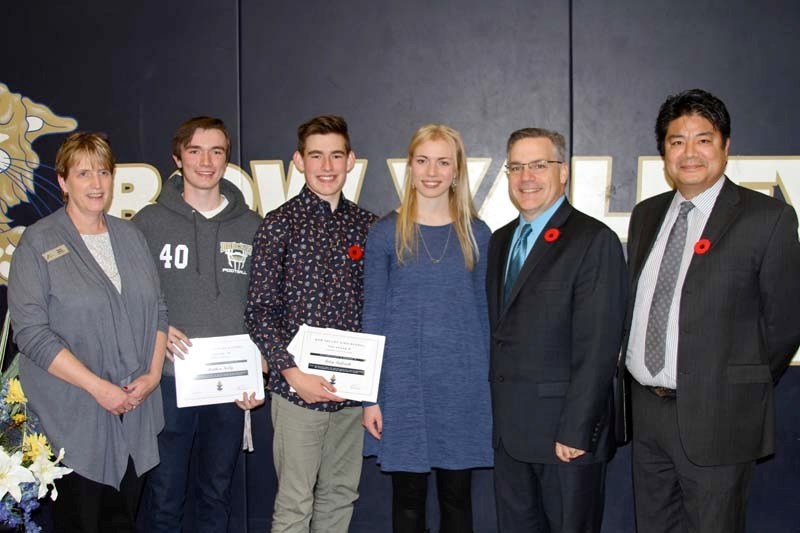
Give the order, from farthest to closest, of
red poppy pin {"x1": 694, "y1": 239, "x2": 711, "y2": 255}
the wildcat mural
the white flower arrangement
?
the wildcat mural, red poppy pin {"x1": 694, "y1": 239, "x2": 711, "y2": 255}, the white flower arrangement

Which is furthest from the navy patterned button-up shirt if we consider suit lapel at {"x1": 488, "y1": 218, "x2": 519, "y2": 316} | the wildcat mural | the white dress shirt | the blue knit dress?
the wildcat mural

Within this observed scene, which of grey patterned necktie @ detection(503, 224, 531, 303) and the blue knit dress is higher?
grey patterned necktie @ detection(503, 224, 531, 303)

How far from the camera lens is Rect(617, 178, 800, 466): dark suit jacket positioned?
2.26 meters

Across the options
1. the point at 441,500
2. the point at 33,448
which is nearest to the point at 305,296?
the point at 441,500

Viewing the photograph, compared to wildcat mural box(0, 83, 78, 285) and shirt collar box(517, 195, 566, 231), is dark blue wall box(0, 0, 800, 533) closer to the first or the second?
wildcat mural box(0, 83, 78, 285)

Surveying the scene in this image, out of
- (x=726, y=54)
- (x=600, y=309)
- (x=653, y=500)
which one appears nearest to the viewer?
(x=600, y=309)

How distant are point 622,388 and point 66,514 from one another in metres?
2.16

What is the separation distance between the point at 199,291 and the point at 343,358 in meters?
0.70

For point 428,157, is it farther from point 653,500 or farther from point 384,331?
point 653,500

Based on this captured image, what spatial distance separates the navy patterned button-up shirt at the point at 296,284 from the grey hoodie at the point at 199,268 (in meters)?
0.17

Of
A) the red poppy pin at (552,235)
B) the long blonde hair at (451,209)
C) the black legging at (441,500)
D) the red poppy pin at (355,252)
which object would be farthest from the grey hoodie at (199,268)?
the red poppy pin at (552,235)

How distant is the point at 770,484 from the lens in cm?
332

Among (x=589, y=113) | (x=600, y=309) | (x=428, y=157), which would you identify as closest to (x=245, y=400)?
(x=428, y=157)

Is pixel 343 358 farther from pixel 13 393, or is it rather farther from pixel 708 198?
pixel 708 198
